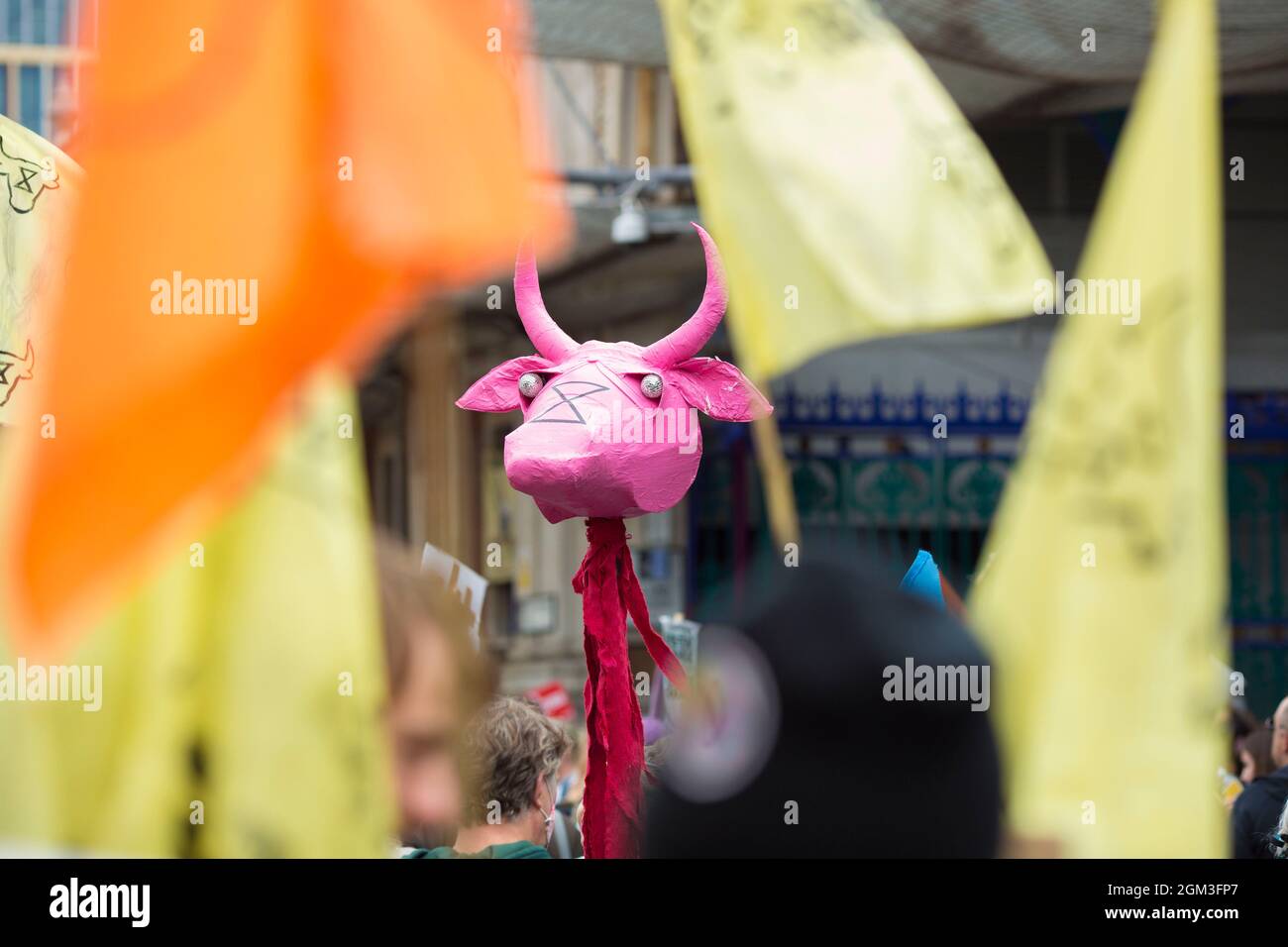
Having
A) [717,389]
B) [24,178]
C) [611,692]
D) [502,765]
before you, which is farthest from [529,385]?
[24,178]

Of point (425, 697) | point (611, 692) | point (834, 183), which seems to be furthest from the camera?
point (834, 183)

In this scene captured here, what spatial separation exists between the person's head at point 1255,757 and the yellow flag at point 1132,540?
1.20m

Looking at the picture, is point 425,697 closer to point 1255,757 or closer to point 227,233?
point 227,233

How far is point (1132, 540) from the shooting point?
1950 millimetres

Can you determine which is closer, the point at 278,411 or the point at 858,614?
the point at 858,614

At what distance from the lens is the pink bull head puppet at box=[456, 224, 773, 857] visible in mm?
2334

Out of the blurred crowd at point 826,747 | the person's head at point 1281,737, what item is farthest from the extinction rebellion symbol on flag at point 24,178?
the person's head at point 1281,737

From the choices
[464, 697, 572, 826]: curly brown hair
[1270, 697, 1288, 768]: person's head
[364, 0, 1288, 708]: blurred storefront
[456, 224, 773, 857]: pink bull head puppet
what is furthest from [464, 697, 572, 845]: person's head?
[364, 0, 1288, 708]: blurred storefront

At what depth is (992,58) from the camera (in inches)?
163

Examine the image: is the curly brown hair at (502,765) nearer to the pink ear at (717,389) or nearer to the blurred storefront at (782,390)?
the pink ear at (717,389)

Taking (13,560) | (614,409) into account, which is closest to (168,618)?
(13,560)

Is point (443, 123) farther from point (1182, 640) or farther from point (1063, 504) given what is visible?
point (1182, 640)

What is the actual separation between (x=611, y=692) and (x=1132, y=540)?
2.98 feet

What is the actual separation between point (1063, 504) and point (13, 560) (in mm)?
1402
